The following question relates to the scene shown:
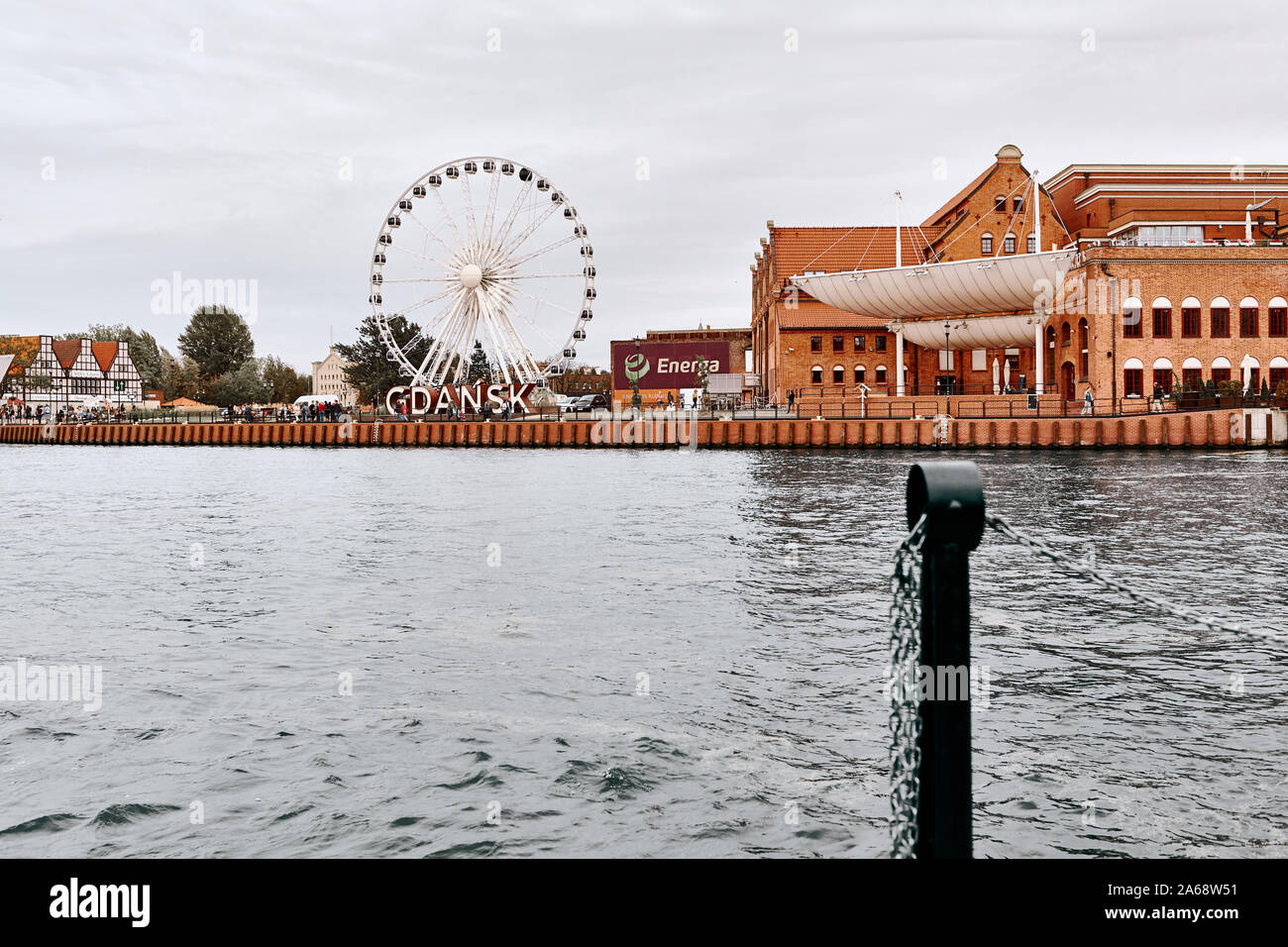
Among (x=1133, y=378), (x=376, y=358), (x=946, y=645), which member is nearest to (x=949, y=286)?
(x=1133, y=378)

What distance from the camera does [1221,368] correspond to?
64.8 metres

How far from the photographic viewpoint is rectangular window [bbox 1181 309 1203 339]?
6400 centimetres

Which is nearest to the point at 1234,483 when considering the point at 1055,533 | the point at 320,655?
the point at 1055,533

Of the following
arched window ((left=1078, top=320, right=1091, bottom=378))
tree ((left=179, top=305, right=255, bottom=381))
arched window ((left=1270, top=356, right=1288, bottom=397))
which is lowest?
arched window ((left=1270, top=356, right=1288, bottom=397))

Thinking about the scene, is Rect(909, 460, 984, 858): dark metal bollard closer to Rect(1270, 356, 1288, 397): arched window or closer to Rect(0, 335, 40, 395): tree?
Rect(1270, 356, 1288, 397): arched window

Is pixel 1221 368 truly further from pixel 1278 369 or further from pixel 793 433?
pixel 793 433

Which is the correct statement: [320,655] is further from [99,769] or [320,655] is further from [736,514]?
[736,514]

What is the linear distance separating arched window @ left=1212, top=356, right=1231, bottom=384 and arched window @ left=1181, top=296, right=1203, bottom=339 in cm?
192

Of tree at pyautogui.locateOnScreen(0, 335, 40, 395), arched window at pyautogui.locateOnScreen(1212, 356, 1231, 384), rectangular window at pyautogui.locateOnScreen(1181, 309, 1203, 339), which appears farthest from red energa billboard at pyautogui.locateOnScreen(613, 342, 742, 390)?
tree at pyautogui.locateOnScreen(0, 335, 40, 395)

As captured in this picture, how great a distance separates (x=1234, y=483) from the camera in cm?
3359

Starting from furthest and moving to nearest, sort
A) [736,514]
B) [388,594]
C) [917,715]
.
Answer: [736,514], [388,594], [917,715]

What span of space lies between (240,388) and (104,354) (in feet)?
58.2

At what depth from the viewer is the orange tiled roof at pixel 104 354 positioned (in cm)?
14100

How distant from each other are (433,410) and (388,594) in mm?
59474
